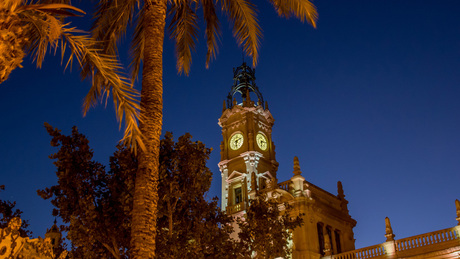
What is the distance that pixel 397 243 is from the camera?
99.7ft

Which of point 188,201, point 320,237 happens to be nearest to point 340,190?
point 320,237

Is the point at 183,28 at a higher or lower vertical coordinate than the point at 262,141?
lower

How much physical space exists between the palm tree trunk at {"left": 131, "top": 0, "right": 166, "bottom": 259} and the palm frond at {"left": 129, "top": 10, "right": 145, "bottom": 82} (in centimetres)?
206

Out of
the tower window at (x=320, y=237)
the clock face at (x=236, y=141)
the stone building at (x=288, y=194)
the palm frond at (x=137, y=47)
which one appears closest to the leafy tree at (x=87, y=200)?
the palm frond at (x=137, y=47)

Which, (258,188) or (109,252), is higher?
(258,188)

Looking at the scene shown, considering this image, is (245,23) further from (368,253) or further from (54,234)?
(368,253)

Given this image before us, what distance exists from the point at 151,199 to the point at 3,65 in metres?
4.86

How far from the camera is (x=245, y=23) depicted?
14227 millimetres

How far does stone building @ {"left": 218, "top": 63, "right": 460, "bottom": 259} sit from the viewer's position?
29.7 meters

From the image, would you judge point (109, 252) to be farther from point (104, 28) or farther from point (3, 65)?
point (3, 65)

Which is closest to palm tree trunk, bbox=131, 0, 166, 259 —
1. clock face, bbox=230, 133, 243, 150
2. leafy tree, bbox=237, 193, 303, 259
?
leafy tree, bbox=237, 193, 303, 259

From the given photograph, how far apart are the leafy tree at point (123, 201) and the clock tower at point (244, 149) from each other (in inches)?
870

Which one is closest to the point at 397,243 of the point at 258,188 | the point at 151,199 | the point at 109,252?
the point at 258,188

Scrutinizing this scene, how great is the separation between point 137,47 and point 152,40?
304 centimetres
